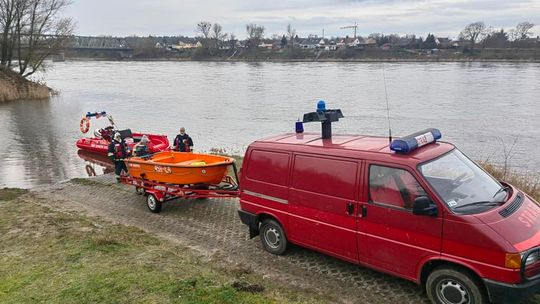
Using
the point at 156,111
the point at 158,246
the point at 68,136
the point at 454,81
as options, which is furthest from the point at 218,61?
the point at 158,246

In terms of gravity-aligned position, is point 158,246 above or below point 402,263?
below

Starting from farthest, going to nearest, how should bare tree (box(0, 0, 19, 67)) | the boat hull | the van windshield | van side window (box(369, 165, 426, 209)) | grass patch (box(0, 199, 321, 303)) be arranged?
1. bare tree (box(0, 0, 19, 67))
2. the boat hull
3. grass patch (box(0, 199, 321, 303))
4. van side window (box(369, 165, 426, 209))
5. the van windshield

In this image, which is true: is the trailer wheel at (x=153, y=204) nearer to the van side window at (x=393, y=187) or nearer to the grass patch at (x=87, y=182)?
the grass patch at (x=87, y=182)

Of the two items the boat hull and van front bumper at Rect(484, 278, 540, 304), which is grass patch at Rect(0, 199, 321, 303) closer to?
van front bumper at Rect(484, 278, 540, 304)

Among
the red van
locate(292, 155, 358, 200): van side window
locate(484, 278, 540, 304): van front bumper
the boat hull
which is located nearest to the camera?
locate(484, 278, 540, 304): van front bumper

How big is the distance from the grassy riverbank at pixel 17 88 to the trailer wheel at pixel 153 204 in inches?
1386

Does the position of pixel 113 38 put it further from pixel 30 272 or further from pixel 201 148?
pixel 30 272

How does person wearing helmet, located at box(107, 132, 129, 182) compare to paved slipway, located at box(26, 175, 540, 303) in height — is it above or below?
above

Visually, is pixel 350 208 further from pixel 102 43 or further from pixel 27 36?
pixel 102 43

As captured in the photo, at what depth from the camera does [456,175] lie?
5738 millimetres

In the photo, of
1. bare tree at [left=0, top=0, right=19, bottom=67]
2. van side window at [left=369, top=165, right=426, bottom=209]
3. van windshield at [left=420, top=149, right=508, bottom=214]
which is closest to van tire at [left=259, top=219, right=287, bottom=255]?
van side window at [left=369, top=165, right=426, bottom=209]

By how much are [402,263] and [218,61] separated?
10442cm

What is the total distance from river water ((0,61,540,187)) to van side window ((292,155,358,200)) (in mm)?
11201

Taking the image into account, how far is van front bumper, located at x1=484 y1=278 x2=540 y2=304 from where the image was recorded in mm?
4758
